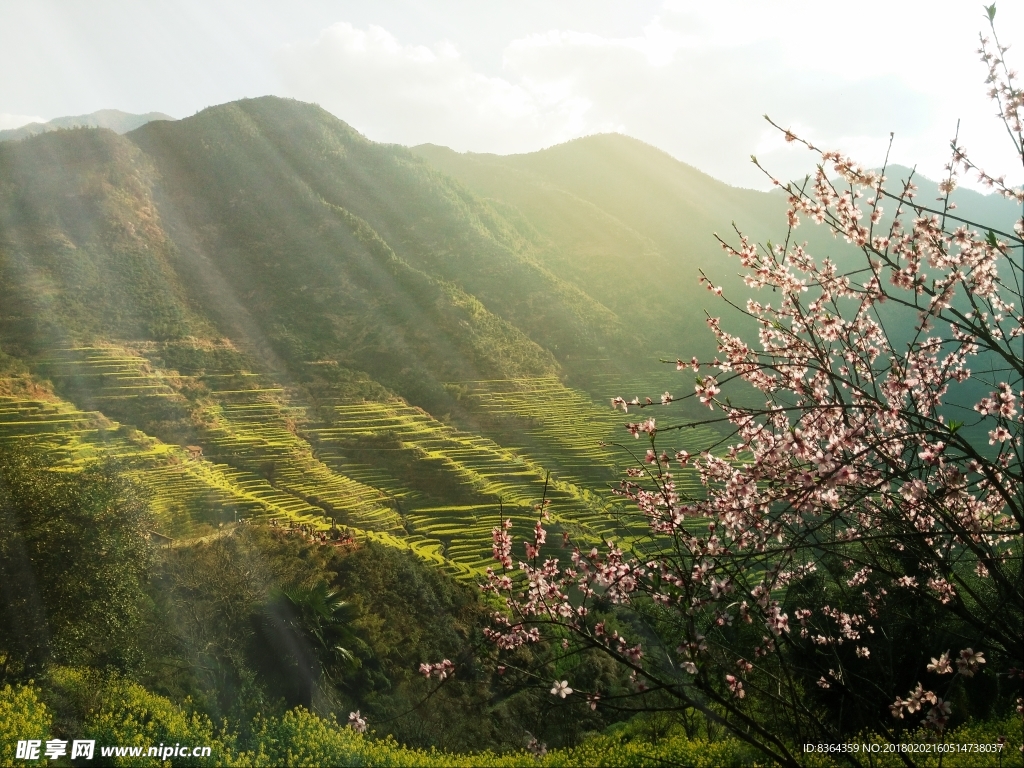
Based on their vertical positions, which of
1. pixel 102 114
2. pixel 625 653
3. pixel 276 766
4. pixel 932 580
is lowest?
pixel 276 766

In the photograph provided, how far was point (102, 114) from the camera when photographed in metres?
16.2

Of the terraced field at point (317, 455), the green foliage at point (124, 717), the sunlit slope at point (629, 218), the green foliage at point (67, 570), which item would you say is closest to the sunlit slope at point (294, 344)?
the terraced field at point (317, 455)

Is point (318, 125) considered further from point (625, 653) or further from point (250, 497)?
point (625, 653)

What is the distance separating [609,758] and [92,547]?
430cm

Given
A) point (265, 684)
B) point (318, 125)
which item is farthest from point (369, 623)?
point (318, 125)

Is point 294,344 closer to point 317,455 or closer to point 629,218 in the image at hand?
point 317,455

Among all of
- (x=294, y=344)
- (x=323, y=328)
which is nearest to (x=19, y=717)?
(x=294, y=344)

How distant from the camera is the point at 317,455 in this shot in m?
7.46

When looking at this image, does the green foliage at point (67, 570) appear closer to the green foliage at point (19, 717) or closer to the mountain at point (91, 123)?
the green foliage at point (19, 717)

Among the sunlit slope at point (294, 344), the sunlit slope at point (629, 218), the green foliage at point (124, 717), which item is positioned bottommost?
the green foliage at point (124, 717)

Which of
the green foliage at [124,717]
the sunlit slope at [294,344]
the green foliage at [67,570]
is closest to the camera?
the green foliage at [124,717]

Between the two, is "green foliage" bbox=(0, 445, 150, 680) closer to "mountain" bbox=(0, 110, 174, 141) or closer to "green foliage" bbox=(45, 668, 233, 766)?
"green foliage" bbox=(45, 668, 233, 766)

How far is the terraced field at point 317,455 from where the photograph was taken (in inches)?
252

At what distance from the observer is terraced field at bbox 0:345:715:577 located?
21.0ft
